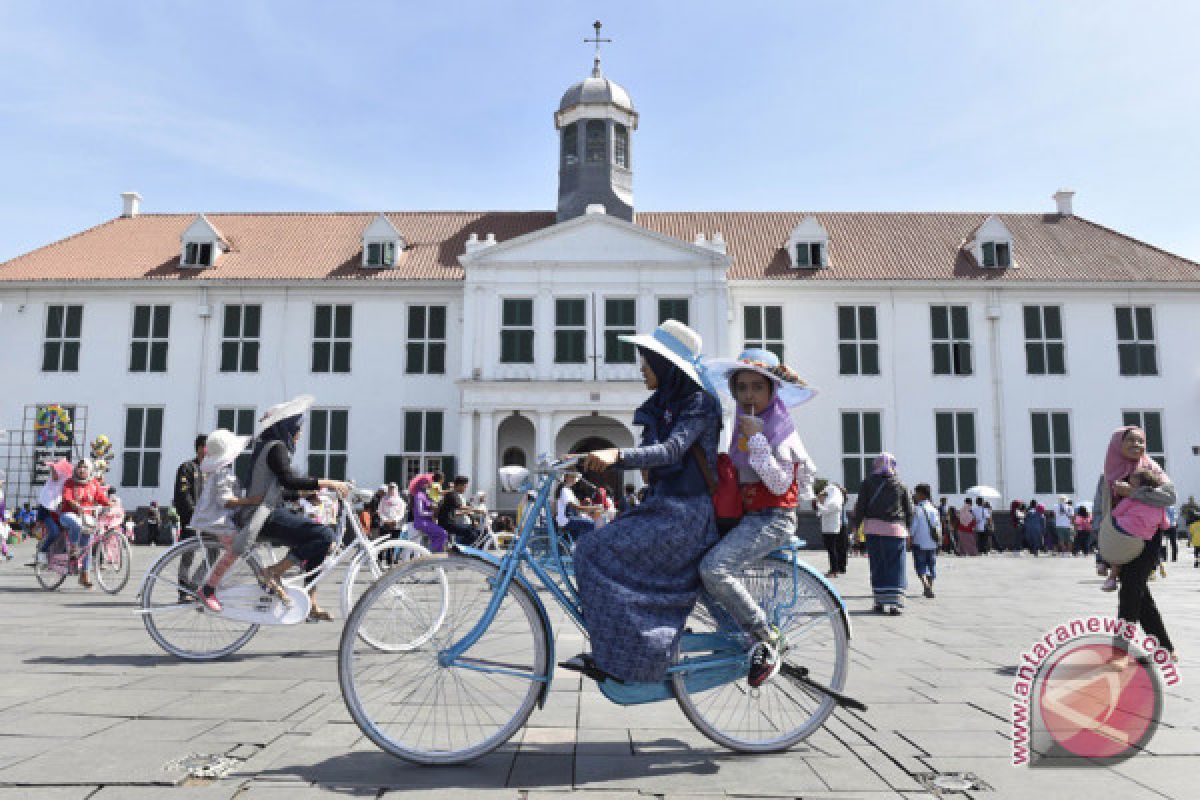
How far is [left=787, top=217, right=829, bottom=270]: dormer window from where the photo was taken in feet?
94.6

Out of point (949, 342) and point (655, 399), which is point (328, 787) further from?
point (949, 342)

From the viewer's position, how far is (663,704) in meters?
4.55

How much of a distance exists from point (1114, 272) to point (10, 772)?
33234 mm

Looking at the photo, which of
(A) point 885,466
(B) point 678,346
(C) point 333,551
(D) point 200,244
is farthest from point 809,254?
(B) point 678,346

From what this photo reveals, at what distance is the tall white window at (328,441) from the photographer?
1070 inches

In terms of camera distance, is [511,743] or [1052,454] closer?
[511,743]

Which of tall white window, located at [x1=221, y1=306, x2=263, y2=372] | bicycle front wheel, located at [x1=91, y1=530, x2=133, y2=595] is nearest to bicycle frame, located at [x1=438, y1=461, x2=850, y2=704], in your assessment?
bicycle front wheel, located at [x1=91, y1=530, x2=133, y2=595]

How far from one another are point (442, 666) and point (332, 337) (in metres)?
26.4

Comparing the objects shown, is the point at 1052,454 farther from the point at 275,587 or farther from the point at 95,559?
the point at 275,587

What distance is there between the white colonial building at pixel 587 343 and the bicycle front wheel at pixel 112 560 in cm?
1569

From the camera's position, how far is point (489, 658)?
3.37m

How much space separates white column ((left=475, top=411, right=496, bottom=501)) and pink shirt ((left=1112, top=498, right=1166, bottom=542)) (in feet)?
67.0

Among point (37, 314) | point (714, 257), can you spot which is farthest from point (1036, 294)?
point (37, 314)

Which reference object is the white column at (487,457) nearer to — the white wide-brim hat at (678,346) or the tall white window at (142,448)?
the tall white window at (142,448)
